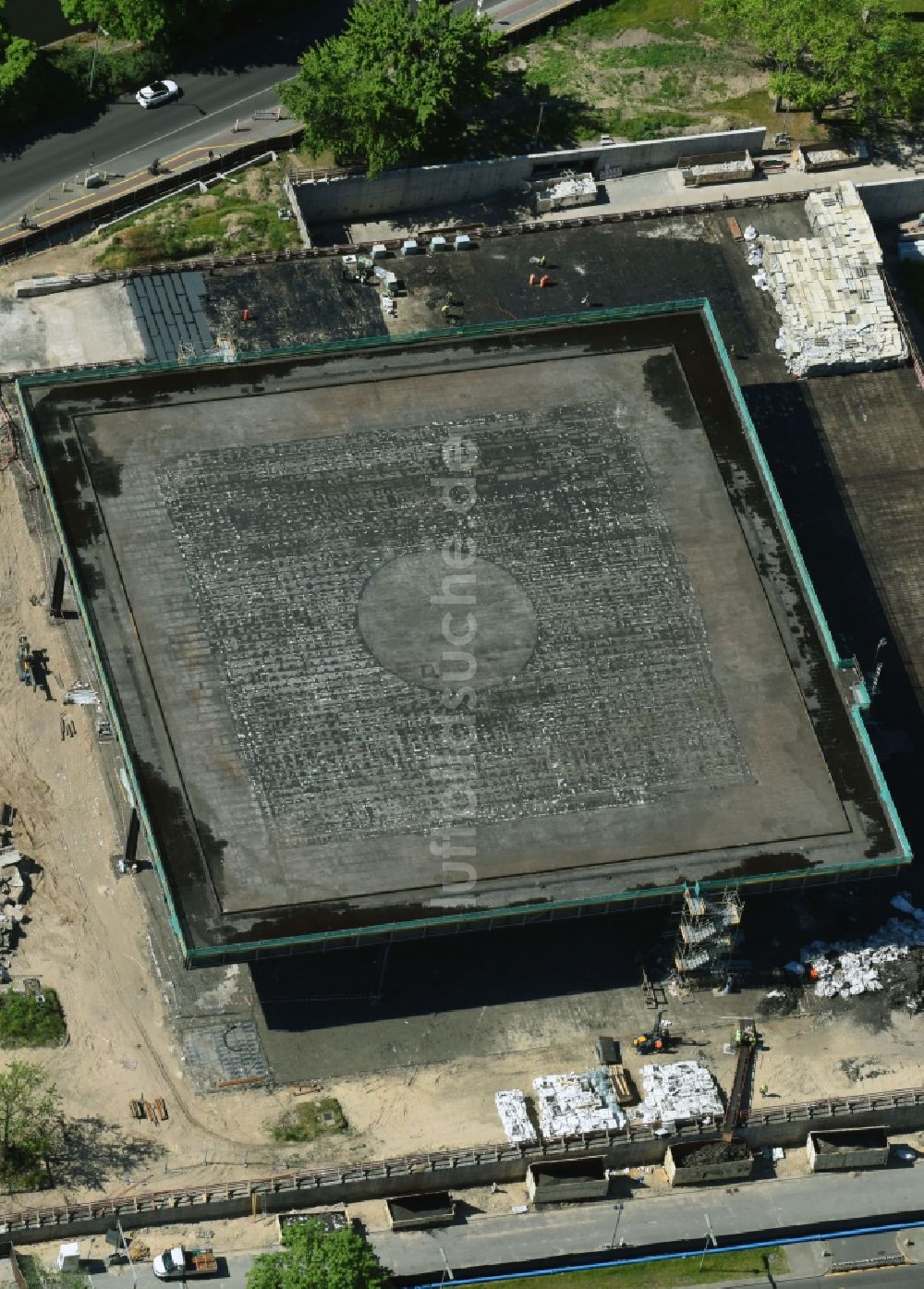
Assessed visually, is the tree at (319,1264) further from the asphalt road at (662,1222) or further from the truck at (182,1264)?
the asphalt road at (662,1222)

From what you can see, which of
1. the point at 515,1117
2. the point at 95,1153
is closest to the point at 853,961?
the point at 515,1117

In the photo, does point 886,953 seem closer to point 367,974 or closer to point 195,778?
point 367,974

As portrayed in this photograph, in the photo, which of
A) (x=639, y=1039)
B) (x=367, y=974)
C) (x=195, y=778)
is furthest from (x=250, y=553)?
(x=639, y=1039)

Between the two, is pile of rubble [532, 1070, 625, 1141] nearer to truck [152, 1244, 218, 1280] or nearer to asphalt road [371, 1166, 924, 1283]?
asphalt road [371, 1166, 924, 1283]

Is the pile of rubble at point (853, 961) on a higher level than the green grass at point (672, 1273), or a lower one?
higher

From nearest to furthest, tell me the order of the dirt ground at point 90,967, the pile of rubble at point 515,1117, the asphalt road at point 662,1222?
the asphalt road at point 662,1222
the pile of rubble at point 515,1117
the dirt ground at point 90,967

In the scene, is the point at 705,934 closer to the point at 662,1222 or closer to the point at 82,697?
the point at 662,1222

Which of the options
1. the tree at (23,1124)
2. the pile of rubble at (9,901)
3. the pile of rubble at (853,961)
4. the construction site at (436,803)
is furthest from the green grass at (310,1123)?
the pile of rubble at (853,961)
